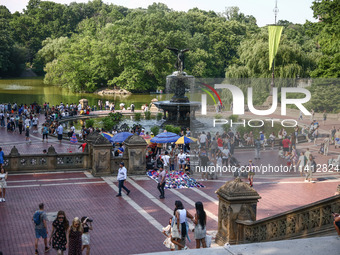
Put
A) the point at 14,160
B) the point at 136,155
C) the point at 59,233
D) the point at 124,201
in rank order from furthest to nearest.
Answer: the point at 136,155 < the point at 14,160 < the point at 124,201 < the point at 59,233

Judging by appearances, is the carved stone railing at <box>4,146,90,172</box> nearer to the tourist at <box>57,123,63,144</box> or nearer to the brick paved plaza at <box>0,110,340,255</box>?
the brick paved plaza at <box>0,110,340,255</box>

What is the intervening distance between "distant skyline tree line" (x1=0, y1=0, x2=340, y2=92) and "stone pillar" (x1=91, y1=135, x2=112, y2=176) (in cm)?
2160

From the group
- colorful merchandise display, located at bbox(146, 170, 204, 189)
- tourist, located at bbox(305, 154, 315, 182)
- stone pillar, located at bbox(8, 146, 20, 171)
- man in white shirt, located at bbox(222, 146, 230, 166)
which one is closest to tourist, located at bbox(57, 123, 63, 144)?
stone pillar, located at bbox(8, 146, 20, 171)

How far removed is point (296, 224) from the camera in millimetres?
11188

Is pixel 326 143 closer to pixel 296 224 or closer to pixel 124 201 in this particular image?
pixel 124 201

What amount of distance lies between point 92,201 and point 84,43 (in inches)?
2676

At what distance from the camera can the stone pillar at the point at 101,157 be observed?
876 inches

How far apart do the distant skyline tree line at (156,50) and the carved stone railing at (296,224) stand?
90.7 feet

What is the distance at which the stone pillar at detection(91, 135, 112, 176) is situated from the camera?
876 inches

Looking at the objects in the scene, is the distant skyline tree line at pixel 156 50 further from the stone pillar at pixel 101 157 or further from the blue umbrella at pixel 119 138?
the stone pillar at pixel 101 157

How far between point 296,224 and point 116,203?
840cm

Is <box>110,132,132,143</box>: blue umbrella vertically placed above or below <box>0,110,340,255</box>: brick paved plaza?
above

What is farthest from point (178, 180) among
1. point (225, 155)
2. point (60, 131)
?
point (60, 131)

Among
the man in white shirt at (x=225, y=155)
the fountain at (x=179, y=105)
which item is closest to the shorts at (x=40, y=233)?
the man in white shirt at (x=225, y=155)
